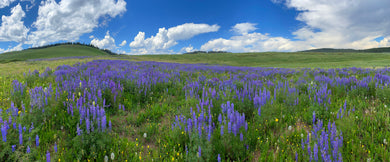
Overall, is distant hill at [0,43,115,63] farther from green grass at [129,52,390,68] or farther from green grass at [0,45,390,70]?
green grass at [129,52,390,68]

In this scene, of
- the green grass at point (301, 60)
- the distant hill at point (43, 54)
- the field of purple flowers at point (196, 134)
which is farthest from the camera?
the distant hill at point (43, 54)

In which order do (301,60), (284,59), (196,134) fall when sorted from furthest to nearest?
(284,59), (301,60), (196,134)

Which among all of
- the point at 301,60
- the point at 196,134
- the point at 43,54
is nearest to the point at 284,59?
the point at 301,60

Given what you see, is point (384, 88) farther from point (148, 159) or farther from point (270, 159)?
point (148, 159)

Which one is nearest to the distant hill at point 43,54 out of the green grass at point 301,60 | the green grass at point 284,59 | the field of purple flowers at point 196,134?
the green grass at point 284,59

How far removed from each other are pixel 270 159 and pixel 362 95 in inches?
158

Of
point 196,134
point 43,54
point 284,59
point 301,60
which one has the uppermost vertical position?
point 43,54

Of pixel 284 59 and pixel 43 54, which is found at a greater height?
pixel 43 54

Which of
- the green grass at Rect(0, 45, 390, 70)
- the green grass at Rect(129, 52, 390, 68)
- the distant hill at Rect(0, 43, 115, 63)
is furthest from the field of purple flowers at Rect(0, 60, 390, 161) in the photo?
the distant hill at Rect(0, 43, 115, 63)

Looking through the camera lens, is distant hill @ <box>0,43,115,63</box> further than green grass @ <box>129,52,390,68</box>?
Yes

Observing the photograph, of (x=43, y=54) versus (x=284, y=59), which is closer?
(x=284, y=59)

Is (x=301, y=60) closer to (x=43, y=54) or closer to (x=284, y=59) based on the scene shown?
(x=284, y=59)

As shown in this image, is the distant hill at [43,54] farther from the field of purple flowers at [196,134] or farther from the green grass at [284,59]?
the field of purple flowers at [196,134]

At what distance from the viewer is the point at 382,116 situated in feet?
9.96
